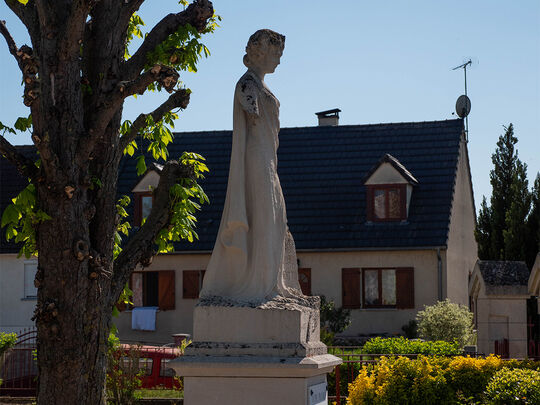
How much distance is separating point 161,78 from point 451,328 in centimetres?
1600

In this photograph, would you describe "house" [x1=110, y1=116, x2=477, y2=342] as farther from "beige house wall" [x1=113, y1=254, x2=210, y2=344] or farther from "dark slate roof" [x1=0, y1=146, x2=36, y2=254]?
"dark slate roof" [x1=0, y1=146, x2=36, y2=254]

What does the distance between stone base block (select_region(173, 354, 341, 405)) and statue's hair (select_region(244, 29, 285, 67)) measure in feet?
8.45

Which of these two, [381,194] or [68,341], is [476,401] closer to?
[68,341]

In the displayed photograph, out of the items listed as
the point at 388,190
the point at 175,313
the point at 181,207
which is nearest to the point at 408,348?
the point at 181,207

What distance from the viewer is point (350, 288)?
98.4 ft

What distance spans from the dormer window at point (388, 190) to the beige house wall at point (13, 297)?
11.7 meters

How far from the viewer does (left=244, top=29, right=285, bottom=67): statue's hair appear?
8.18 meters

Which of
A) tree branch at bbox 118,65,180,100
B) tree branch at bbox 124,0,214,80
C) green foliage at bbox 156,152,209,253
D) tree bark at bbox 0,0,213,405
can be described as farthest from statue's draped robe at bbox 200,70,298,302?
green foliage at bbox 156,152,209,253

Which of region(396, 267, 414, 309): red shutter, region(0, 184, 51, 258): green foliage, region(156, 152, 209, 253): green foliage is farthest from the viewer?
region(396, 267, 414, 309): red shutter

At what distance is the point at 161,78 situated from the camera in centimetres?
1073

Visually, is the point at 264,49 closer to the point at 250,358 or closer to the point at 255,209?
the point at 255,209

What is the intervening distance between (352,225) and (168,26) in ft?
62.8

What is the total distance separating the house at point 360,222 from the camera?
29516 mm

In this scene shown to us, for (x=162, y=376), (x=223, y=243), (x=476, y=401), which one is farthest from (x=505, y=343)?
(x=223, y=243)
